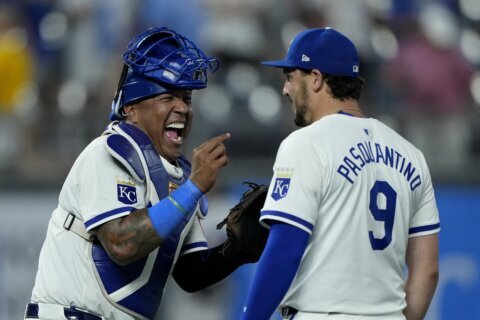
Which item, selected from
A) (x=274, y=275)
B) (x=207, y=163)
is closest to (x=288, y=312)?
(x=274, y=275)

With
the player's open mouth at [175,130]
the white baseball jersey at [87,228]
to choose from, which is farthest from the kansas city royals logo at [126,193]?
the player's open mouth at [175,130]

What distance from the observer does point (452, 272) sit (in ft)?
28.5

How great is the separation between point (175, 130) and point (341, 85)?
2.79 ft

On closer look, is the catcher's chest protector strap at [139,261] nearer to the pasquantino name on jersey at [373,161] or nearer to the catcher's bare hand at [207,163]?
the catcher's bare hand at [207,163]

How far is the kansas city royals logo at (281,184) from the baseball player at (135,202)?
1.06 feet

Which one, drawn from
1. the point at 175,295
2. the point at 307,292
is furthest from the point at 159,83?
the point at 175,295

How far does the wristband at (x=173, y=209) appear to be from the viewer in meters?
4.36

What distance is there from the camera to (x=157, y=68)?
474 centimetres

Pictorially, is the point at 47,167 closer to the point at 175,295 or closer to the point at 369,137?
the point at 175,295

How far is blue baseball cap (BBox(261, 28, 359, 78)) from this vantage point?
4.43 meters

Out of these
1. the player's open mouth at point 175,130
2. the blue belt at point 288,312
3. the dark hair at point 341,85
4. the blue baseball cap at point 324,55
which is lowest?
the blue belt at point 288,312

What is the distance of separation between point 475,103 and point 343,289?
18.6 ft

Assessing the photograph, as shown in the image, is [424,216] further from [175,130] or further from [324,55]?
[175,130]

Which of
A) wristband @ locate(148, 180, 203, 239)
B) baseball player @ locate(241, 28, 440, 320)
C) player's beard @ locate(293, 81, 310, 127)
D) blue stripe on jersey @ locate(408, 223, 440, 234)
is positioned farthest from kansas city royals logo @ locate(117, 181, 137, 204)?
blue stripe on jersey @ locate(408, 223, 440, 234)
